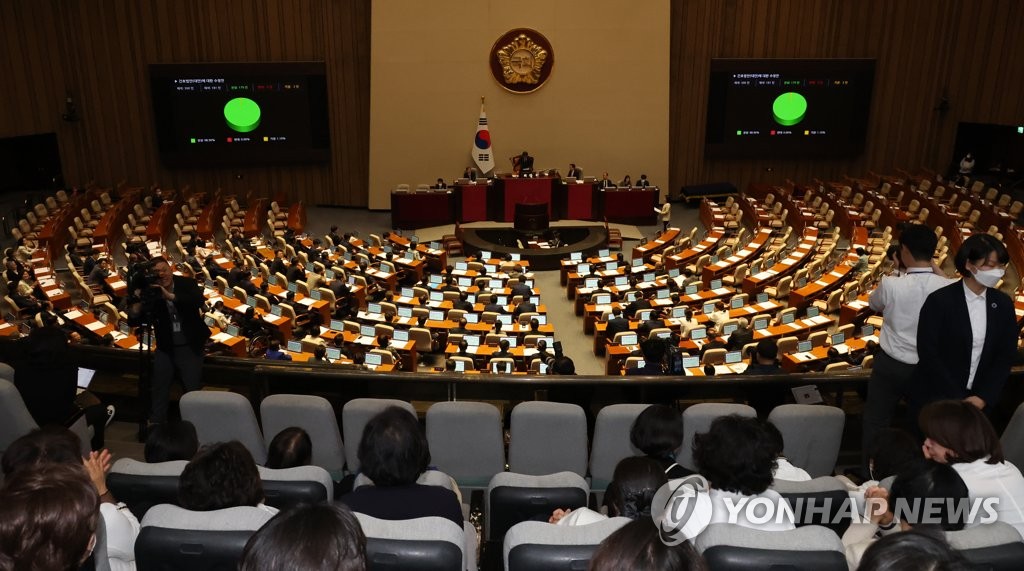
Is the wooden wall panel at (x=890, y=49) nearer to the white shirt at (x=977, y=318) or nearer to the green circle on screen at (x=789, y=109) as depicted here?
the green circle on screen at (x=789, y=109)

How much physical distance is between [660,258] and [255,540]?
13.6 metres

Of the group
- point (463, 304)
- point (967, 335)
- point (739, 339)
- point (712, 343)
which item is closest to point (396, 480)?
point (967, 335)

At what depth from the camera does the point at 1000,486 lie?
2.88 metres

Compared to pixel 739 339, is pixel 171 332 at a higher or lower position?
higher

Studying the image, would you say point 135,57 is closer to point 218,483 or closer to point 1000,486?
point 218,483

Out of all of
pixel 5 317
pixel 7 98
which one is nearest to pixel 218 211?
pixel 7 98

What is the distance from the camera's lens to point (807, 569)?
2.35m

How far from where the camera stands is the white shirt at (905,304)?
4234 millimetres

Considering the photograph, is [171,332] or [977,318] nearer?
[977,318]

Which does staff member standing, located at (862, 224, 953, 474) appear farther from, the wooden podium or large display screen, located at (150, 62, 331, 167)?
large display screen, located at (150, 62, 331, 167)

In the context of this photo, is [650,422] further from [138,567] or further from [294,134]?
[294,134]

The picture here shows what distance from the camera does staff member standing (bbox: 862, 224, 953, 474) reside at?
4.19 meters

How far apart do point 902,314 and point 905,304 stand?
0.06 metres

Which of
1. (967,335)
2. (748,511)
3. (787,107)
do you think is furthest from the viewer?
(787,107)
